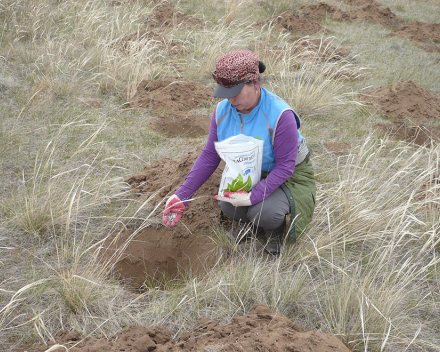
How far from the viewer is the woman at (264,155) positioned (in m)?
2.43

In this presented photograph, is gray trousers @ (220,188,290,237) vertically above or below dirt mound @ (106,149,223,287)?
above

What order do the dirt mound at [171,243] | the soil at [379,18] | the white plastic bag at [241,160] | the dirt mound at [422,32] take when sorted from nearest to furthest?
the white plastic bag at [241,160] < the dirt mound at [171,243] < the dirt mound at [422,32] < the soil at [379,18]

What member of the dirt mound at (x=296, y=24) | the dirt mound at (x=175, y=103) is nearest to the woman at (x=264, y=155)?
the dirt mound at (x=175, y=103)

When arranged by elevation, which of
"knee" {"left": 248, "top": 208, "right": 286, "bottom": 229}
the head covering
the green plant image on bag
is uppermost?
the head covering

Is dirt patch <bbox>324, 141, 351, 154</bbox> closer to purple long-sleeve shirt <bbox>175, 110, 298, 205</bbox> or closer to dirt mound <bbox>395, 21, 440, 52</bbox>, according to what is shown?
purple long-sleeve shirt <bbox>175, 110, 298, 205</bbox>

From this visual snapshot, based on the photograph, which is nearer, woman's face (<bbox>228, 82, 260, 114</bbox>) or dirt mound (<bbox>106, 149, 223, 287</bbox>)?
woman's face (<bbox>228, 82, 260, 114</bbox>)

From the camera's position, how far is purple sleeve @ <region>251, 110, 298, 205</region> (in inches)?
99.0

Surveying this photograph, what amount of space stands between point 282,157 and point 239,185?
0.32 metres

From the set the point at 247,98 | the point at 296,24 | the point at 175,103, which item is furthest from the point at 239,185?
the point at 296,24

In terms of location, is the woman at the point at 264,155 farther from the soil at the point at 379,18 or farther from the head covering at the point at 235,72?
the soil at the point at 379,18

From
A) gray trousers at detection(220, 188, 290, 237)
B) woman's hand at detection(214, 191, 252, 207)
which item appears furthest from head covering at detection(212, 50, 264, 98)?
gray trousers at detection(220, 188, 290, 237)

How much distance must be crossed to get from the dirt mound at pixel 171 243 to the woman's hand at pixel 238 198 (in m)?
0.39

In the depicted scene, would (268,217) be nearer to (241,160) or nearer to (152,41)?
(241,160)

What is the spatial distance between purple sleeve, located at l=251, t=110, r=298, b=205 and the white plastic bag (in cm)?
7
